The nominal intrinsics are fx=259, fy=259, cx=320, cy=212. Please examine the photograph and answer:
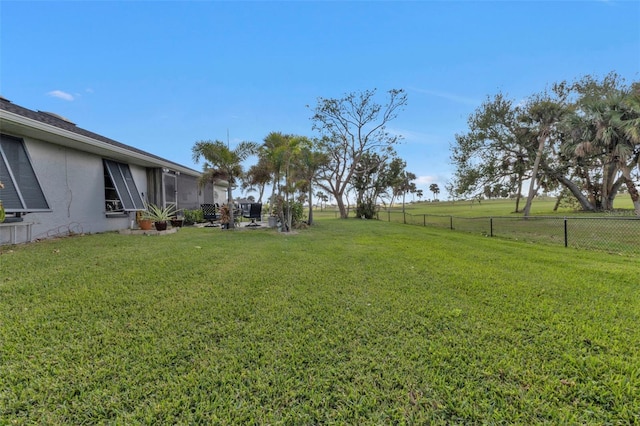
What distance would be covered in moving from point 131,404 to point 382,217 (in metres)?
20.9

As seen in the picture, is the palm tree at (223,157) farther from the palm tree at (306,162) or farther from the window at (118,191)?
the window at (118,191)

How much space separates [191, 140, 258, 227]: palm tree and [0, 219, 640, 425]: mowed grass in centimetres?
655

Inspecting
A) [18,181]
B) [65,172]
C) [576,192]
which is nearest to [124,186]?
[65,172]

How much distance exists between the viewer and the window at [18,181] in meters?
4.98

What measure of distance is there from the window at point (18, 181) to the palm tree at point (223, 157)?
185 inches

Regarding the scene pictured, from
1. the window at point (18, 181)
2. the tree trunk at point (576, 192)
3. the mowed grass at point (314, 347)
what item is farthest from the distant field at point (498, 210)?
the window at point (18, 181)

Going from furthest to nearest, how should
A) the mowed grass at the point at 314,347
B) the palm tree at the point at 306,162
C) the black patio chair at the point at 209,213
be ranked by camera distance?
the black patio chair at the point at 209,213 < the palm tree at the point at 306,162 < the mowed grass at the point at 314,347

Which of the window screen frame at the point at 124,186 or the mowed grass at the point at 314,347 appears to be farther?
the window screen frame at the point at 124,186

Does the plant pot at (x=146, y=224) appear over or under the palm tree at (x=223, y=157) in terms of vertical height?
under

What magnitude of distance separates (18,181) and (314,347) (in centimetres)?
725

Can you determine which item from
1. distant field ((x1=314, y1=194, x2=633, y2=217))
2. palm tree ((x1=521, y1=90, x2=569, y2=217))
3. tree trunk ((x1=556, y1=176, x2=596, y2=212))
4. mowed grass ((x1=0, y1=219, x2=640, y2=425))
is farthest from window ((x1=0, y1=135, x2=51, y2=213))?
tree trunk ((x1=556, y1=176, x2=596, y2=212))

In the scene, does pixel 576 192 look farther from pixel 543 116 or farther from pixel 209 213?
pixel 209 213

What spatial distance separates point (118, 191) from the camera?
820 centimetres

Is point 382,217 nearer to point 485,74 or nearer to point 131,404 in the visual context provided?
point 485,74
